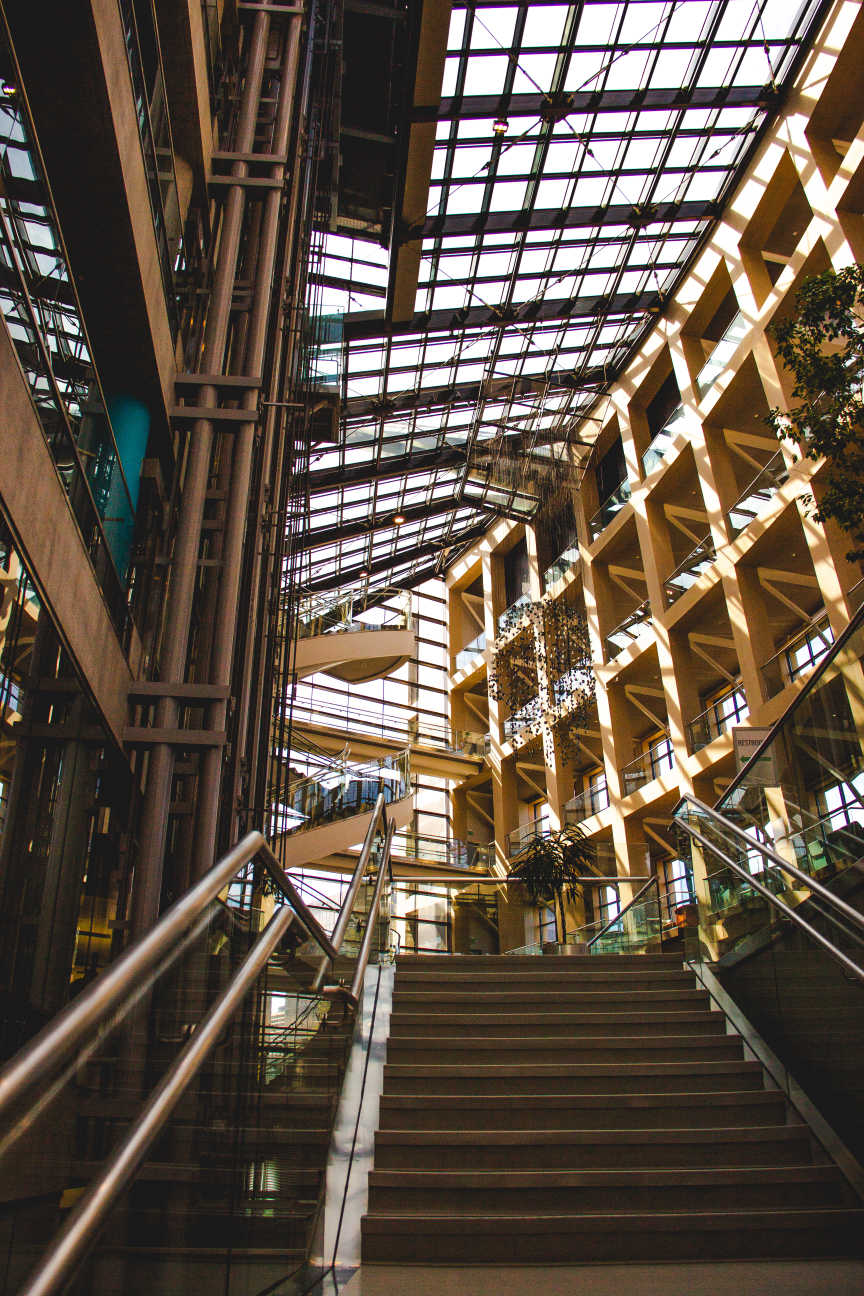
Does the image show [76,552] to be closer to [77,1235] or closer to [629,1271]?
[629,1271]

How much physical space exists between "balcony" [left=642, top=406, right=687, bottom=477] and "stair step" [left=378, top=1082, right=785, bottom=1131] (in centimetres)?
1760

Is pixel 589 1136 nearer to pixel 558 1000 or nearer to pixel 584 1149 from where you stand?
pixel 584 1149

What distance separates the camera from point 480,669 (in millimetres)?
32031

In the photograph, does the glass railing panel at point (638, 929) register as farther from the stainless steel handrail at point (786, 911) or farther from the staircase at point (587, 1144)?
the staircase at point (587, 1144)

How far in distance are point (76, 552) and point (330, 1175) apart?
138 inches

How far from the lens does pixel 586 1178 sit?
3916 millimetres

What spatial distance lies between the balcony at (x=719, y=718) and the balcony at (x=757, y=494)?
3628 millimetres

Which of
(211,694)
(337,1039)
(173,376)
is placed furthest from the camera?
(173,376)

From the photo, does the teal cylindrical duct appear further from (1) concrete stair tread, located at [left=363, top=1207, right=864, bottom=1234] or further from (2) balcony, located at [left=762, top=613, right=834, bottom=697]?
(2) balcony, located at [left=762, top=613, right=834, bottom=697]

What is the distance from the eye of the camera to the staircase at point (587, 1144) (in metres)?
3.64

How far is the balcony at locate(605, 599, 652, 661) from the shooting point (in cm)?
2273

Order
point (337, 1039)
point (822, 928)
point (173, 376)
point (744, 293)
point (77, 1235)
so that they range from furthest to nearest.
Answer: point (744, 293) < point (173, 376) < point (822, 928) < point (337, 1039) < point (77, 1235)

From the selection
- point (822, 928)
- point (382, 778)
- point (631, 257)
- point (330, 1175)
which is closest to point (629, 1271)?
point (330, 1175)

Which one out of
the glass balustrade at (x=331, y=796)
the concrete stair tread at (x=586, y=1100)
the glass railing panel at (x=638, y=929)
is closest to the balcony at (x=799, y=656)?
the glass balustrade at (x=331, y=796)
